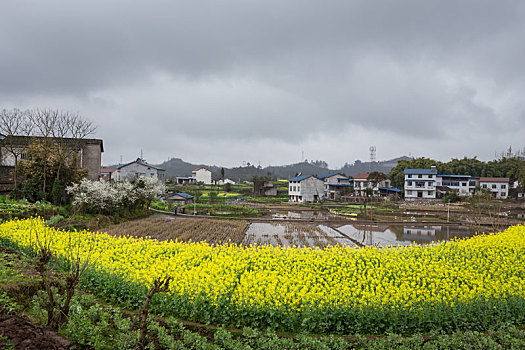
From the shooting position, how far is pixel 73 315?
20.5 ft

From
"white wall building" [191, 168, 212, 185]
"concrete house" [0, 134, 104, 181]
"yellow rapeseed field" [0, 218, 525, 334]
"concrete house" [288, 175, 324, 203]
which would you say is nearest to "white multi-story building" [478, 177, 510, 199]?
"concrete house" [288, 175, 324, 203]

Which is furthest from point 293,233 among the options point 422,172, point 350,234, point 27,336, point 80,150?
point 422,172

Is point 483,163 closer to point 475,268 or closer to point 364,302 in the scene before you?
point 475,268

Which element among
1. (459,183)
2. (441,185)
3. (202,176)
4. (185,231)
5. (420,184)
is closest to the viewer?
(185,231)

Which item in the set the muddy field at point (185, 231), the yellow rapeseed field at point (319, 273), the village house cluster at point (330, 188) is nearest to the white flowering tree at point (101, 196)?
the muddy field at point (185, 231)

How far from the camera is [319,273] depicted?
9508 mm

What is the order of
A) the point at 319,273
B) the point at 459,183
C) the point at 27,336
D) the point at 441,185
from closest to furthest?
1. the point at 27,336
2. the point at 319,273
3. the point at 441,185
4. the point at 459,183

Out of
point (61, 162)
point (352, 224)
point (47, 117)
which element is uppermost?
point (47, 117)

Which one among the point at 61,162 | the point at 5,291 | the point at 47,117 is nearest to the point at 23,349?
the point at 5,291

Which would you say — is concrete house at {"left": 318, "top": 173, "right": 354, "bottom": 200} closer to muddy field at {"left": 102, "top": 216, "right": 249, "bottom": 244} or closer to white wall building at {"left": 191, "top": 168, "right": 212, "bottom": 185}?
white wall building at {"left": 191, "top": 168, "right": 212, "bottom": 185}

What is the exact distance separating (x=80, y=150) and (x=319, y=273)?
3802cm

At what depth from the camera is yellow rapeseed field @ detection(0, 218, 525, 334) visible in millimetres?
7652

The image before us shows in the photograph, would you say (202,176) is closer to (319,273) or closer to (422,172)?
(422,172)

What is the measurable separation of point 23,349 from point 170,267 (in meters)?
4.72
